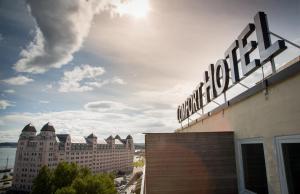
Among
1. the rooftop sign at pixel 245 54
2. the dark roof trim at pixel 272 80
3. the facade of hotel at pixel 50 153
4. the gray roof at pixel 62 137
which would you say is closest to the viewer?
the dark roof trim at pixel 272 80

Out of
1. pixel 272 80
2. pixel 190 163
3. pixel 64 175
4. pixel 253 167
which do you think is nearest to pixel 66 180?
pixel 64 175

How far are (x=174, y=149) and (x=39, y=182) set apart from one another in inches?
1508

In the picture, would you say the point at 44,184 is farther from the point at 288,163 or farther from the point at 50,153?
the point at 50,153

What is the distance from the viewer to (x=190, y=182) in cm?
950

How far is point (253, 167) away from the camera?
8.65 m

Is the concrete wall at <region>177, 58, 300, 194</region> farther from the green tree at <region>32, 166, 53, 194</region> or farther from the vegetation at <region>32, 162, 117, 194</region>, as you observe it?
the green tree at <region>32, 166, 53, 194</region>

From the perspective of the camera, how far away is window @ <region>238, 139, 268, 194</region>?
7.80 m

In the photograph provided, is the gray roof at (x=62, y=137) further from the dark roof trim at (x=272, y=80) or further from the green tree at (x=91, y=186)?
the dark roof trim at (x=272, y=80)

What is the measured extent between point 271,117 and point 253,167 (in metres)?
2.99

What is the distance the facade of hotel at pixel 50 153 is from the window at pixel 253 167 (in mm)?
90717

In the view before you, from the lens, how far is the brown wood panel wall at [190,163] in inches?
370

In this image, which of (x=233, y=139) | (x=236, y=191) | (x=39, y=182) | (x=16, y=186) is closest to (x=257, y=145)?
(x=233, y=139)

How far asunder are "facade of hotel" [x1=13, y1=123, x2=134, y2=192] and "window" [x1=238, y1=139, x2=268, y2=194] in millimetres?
90717

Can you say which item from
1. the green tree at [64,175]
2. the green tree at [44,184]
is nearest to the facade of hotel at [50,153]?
the green tree at [44,184]
